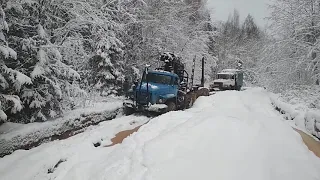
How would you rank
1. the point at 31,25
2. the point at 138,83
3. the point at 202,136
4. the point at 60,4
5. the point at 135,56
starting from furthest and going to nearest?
the point at 135,56 < the point at 138,83 < the point at 60,4 < the point at 31,25 < the point at 202,136

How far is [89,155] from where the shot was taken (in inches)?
318

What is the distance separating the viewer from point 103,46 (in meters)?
17.2

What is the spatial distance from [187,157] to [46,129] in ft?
18.5

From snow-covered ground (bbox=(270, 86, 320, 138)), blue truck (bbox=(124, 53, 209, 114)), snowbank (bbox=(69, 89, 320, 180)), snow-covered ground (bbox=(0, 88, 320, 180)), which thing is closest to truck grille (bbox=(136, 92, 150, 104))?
blue truck (bbox=(124, 53, 209, 114))

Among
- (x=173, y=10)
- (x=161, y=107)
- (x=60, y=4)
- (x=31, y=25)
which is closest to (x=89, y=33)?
(x=60, y=4)

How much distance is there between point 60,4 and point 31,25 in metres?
1.39

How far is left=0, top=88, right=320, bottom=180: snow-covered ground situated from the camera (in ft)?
17.0

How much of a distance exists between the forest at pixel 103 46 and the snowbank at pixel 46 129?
0.41m

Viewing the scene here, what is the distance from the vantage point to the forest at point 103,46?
948 centimetres

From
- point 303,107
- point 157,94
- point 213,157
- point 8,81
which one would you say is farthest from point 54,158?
point 303,107

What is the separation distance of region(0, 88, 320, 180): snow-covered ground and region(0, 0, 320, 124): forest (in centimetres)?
158

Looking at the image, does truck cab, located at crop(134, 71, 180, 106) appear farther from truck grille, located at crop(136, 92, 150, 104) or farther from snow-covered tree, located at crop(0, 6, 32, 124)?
snow-covered tree, located at crop(0, 6, 32, 124)

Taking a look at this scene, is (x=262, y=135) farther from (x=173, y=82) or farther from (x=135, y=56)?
(x=135, y=56)

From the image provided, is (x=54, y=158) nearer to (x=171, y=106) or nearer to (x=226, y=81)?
(x=171, y=106)
